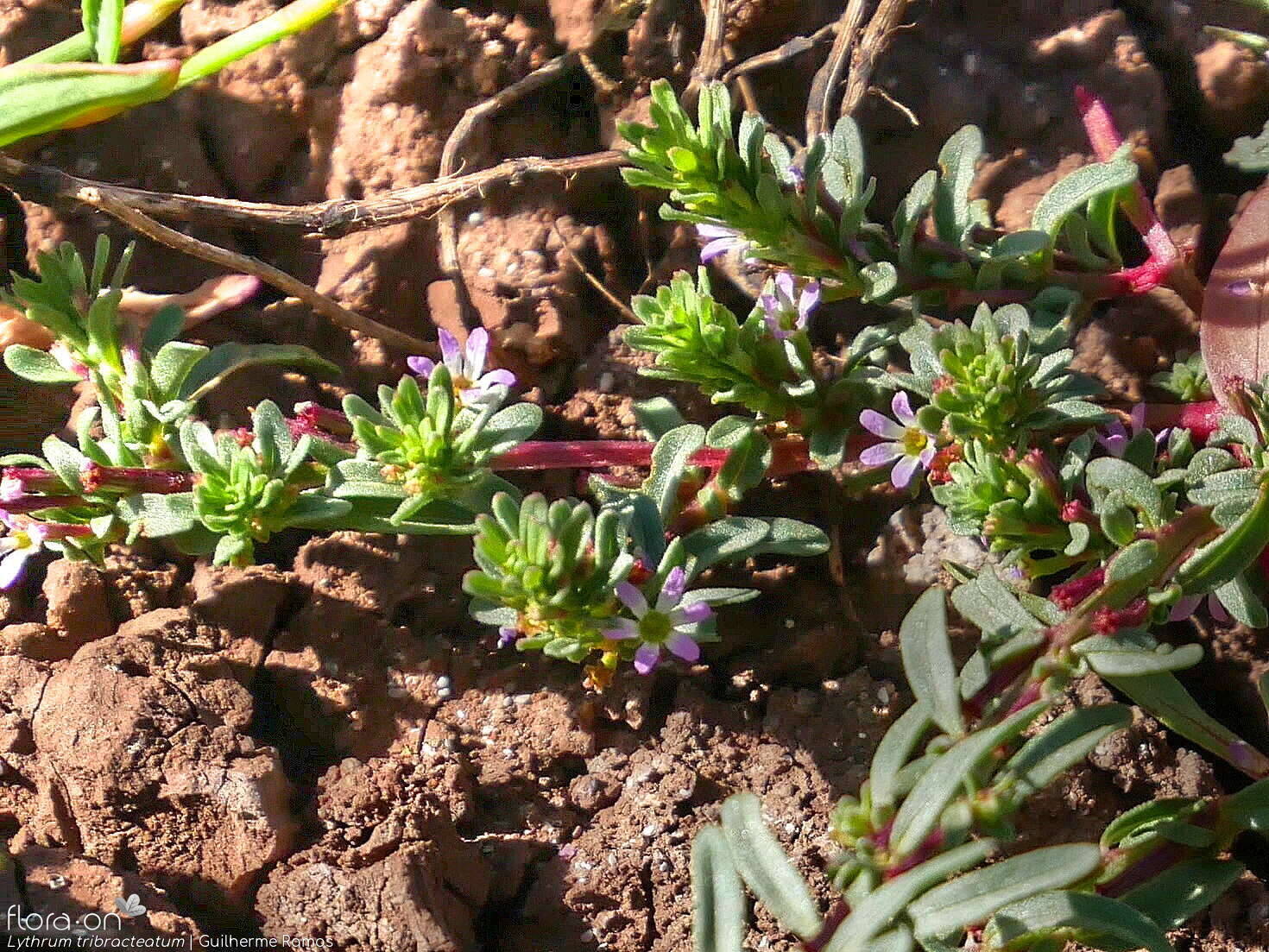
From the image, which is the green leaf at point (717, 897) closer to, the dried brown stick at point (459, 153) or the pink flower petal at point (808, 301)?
the pink flower petal at point (808, 301)

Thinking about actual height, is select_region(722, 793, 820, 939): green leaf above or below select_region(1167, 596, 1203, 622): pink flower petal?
below

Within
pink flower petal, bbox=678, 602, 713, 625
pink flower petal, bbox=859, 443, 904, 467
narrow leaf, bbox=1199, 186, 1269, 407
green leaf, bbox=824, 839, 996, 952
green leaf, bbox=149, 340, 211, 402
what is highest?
narrow leaf, bbox=1199, 186, 1269, 407

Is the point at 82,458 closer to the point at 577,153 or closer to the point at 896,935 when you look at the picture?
A: the point at 577,153

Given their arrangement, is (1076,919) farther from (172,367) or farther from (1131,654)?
(172,367)

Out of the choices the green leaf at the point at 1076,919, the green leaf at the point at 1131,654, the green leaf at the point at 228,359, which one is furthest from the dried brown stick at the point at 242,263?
the green leaf at the point at 1076,919

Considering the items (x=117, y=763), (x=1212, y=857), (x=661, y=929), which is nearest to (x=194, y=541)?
(x=117, y=763)

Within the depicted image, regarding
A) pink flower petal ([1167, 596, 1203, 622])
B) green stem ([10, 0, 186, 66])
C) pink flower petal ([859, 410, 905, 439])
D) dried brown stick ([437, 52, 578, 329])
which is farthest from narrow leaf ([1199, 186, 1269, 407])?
green stem ([10, 0, 186, 66])

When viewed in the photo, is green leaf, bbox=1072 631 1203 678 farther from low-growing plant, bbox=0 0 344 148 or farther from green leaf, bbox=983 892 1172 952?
low-growing plant, bbox=0 0 344 148
